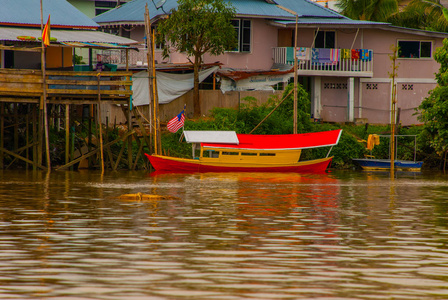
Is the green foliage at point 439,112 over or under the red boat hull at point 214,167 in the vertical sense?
over

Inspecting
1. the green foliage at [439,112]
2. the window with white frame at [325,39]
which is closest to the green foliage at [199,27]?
the window with white frame at [325,39]

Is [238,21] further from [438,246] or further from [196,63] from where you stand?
[438,246]

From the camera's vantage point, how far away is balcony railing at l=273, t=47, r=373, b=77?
4628cm

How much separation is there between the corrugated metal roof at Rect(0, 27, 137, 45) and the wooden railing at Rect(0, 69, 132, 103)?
1502mm

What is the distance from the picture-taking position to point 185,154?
39.6m

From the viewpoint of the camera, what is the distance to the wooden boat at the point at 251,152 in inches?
1421

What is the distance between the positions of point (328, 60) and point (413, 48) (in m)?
5.96

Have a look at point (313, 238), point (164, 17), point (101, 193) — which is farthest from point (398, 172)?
point (313, 238)

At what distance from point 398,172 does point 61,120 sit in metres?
16.8

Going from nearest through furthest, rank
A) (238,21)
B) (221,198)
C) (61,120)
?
(221,198), (61,120), (238,21)

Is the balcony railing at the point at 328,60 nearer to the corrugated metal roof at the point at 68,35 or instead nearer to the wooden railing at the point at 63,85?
the corrugated metal roof at the point at 68,35

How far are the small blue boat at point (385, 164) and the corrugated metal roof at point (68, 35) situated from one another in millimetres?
13175

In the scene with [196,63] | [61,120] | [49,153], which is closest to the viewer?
[49,153]

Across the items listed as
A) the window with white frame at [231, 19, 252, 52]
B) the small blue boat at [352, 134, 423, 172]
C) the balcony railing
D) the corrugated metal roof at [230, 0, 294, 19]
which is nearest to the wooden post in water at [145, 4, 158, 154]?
the window with white frame at [231, 19, 252, 52]
